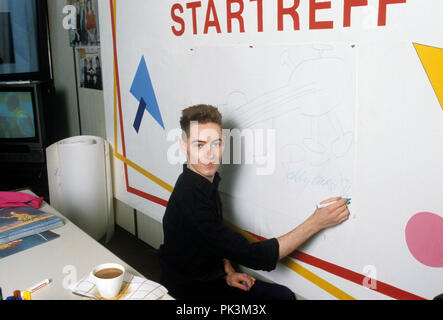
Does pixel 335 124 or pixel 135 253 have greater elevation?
pixel 335 124

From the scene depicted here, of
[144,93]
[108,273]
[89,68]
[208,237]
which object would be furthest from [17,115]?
[108,273]

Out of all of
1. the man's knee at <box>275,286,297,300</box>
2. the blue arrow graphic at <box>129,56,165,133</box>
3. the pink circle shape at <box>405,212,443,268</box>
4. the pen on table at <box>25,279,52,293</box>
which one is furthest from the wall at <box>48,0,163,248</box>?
the pink circle shape at <box>405,212,443,268</box>

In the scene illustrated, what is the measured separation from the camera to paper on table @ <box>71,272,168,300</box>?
3.47 feet

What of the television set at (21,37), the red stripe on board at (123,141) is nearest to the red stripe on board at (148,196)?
the red stripe on board at (123,141)

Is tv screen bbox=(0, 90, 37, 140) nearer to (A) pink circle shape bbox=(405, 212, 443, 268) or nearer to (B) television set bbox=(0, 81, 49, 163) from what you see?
(B) television set bbox=(0, 81, 49, 163)

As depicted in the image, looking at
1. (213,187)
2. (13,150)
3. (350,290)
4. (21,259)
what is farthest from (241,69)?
(13,150)

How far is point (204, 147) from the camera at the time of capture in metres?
1.46

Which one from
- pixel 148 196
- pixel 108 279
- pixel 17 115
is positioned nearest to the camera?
pixel 108 279

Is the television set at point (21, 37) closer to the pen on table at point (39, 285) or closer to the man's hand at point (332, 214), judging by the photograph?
the pen on table at point (39, 285)

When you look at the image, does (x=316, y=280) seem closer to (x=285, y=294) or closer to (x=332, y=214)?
(x=285, y=294)

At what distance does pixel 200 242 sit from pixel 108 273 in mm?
435

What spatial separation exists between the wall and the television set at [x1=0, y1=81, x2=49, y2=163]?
0.24 meters
